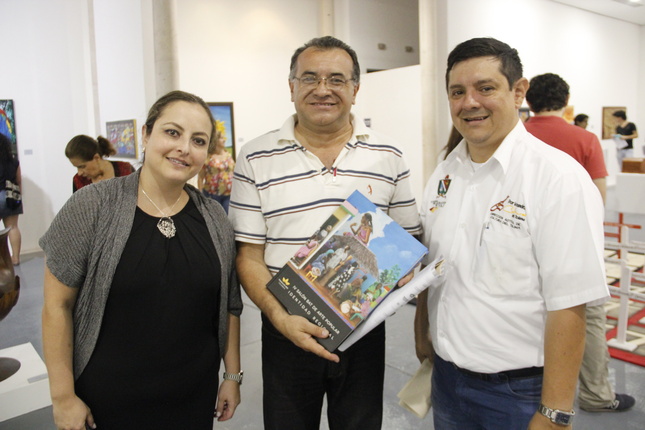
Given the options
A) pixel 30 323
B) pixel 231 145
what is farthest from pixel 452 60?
pixel 231 145

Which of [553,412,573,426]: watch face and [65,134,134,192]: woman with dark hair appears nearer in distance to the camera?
[553,412,573,426]: watch face

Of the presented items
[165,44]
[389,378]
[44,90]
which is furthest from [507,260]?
[44,90]

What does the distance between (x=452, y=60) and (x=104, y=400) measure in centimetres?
156

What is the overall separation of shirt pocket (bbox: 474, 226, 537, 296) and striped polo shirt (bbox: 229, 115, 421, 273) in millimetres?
399

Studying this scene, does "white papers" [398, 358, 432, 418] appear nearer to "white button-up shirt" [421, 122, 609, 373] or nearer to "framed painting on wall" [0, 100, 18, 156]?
"white button-up shirt" [421, 122, 609, 373]

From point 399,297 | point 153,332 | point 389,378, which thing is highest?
point 399,297

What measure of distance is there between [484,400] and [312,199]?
878 mm

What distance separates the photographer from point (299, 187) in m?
1.79

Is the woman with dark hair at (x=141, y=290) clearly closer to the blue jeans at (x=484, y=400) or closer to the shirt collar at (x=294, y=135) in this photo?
the shirt collar at (x=294, y=135)

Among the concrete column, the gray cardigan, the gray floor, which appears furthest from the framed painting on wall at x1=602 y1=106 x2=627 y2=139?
the gray cardigan

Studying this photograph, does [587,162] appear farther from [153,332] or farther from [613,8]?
[613,8]

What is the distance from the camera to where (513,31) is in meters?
8.90

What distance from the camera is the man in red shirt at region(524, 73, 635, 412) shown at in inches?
117

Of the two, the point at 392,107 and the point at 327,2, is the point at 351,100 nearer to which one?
the point at 392,107
